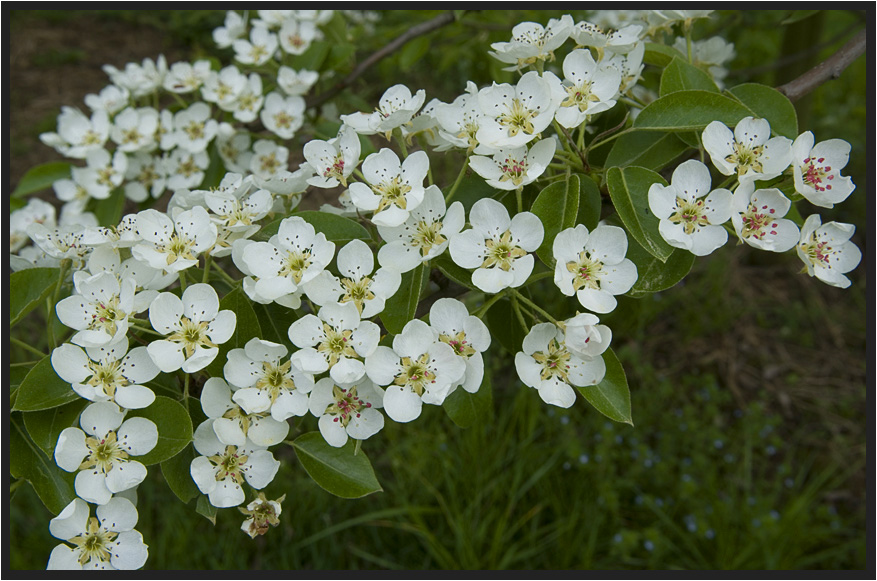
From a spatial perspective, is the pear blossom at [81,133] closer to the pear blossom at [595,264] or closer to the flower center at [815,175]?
the pear blossom at [595,264]

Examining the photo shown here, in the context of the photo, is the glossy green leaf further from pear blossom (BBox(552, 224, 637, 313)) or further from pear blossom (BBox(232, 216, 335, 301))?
pear blossom (BBox(232, 216, 335, 301))

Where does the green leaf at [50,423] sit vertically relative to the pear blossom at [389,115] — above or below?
below

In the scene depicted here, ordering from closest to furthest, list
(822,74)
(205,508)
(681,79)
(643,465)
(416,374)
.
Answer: (416,374) → (205,508) → (681,79) → (822,74) → (643,465)

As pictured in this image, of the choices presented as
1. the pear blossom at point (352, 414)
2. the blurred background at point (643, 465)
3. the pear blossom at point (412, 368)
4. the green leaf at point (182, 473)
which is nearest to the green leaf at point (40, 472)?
the green leaf at point (182, 473)

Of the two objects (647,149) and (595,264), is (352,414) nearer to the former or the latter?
(595,264)

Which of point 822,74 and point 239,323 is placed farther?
point 822,74

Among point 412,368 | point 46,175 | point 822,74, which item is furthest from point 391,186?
point 46,175

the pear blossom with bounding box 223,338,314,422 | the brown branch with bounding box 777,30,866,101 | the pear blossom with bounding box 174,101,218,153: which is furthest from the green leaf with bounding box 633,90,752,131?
the pear blossom with bounding box 174,101,218,153
